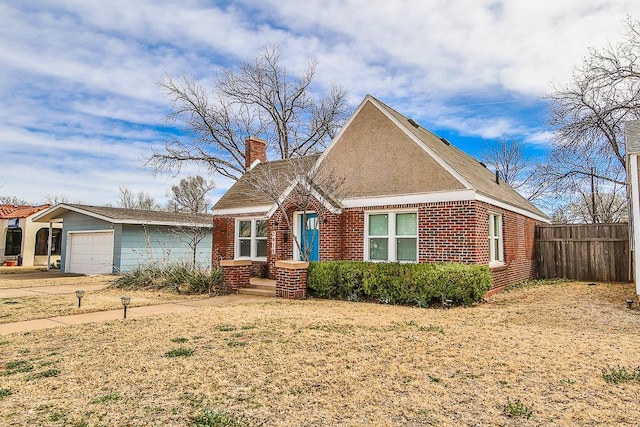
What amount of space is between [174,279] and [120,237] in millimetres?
7487

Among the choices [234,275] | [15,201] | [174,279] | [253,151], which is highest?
[15,201]

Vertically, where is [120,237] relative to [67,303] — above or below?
above

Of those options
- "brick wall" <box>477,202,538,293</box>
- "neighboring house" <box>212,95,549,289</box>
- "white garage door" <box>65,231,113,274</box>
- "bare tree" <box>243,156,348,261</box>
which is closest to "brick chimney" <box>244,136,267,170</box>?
"neighboring house" <box>212,95,549,289</box>

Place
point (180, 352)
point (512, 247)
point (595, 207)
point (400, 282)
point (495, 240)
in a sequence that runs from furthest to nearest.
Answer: point (595, 207)
point (512, 247)
point (495, 240)
point (400, 282)
point (180, 352)

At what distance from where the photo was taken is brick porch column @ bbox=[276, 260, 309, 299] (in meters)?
11.0

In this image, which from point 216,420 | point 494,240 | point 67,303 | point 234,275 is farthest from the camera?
point 494,240

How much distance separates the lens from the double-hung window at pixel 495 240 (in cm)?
1233

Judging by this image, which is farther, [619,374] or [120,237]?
[120,237]

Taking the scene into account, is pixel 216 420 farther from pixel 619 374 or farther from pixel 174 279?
pixel 174 279

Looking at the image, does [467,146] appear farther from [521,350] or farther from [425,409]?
[425,409]

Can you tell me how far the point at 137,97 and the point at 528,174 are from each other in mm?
27323

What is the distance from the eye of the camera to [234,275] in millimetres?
12547

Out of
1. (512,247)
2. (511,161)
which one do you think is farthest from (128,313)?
(511,161)

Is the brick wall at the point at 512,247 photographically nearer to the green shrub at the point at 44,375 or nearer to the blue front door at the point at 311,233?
the blue front door at the point at 311,233
